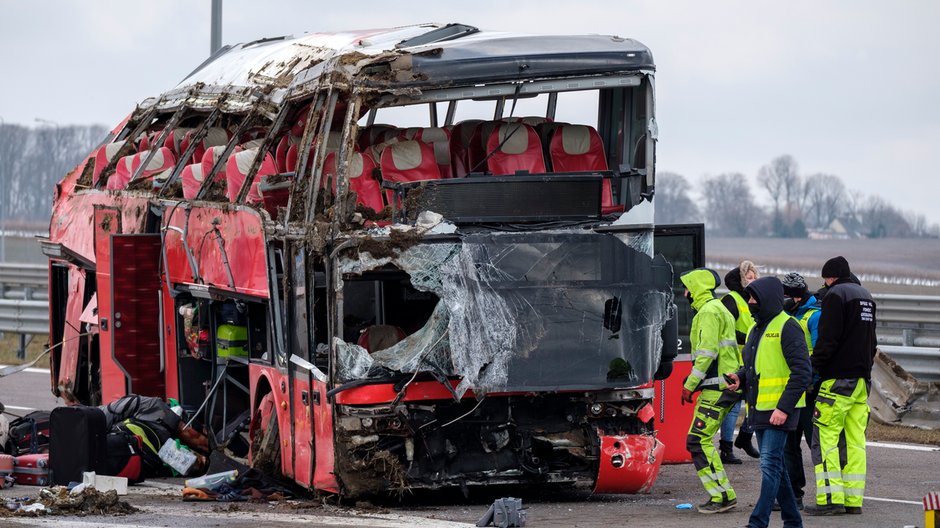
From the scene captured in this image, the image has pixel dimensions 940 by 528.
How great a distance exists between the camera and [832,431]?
1012 cm

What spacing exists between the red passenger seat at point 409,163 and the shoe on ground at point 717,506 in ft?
9.41

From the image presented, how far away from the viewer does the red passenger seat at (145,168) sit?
14242 mm

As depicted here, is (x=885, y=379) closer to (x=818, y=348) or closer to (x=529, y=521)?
(x=818, y=348)

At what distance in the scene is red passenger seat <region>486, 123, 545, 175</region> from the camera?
10.6 m

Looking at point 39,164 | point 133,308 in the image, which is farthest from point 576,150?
point 39,164

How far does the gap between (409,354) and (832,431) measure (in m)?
2.90

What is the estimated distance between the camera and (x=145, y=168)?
14367mm

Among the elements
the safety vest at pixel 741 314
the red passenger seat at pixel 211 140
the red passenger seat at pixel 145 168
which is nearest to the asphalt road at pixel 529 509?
the safety vest at pixel 741 314

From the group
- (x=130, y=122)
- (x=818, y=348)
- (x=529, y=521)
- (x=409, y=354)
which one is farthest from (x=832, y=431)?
(x=130, y=122)

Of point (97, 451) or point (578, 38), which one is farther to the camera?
point (97, 451)

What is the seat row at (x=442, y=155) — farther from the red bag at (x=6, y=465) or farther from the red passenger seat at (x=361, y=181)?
the red bag at (x=6, y=465)

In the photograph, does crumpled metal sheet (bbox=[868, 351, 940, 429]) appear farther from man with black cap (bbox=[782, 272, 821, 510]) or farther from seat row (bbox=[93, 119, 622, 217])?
seat row (bbox=[93, 119, 622, 217])

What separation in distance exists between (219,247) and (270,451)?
1.68 m

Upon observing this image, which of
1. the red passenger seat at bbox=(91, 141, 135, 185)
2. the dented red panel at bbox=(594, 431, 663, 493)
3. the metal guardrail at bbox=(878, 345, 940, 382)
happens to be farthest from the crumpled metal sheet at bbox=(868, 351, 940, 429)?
the red passenger seat at bbox=(91, 141, 135, 185)
